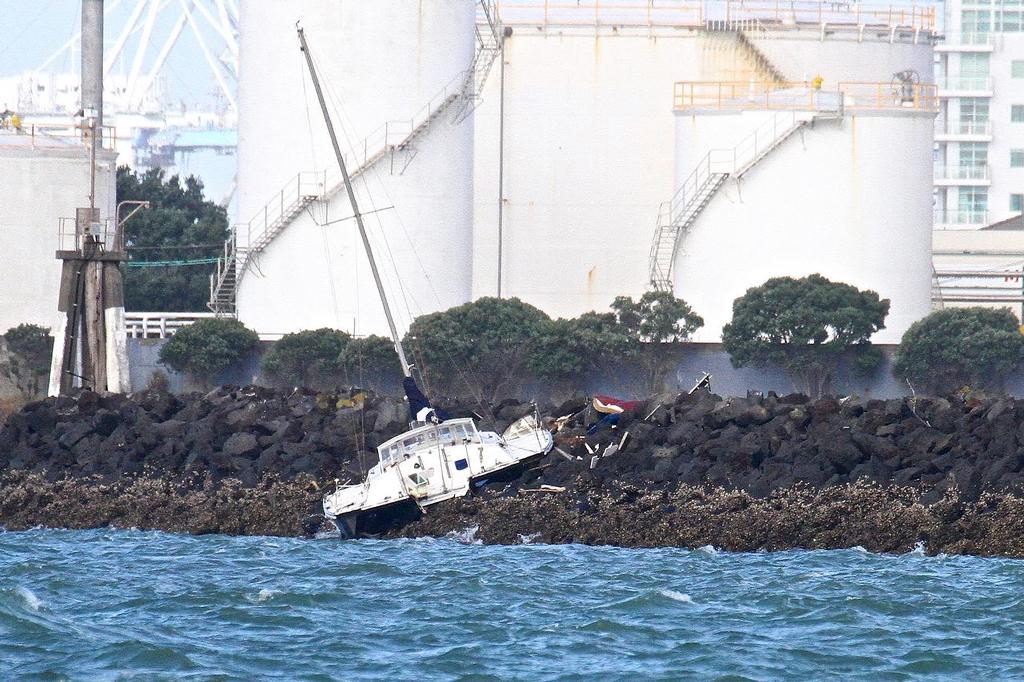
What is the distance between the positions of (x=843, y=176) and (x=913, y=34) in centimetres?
1230

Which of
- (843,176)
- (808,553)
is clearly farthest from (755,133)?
(808,553)

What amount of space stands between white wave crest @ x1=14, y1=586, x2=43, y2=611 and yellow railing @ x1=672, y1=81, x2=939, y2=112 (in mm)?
36527

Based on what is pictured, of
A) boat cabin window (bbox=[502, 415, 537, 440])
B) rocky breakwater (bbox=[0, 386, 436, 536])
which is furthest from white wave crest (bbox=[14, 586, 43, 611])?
boat cabin window (bbox=[502, 415, 537, 440])

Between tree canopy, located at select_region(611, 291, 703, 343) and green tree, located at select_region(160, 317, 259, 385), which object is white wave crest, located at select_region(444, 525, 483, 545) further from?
tree canopy, located at select_region(611, 291, 703, 343)

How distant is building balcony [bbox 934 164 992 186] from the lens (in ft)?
405

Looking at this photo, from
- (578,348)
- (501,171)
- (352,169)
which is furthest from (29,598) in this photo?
(501,171)

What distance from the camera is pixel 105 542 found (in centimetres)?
2838

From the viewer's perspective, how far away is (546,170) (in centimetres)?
6256

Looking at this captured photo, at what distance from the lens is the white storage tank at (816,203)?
55094mm

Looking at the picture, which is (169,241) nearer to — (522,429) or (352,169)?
(352,169)

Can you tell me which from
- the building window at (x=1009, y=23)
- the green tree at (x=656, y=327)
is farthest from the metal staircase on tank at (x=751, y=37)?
the building window at (x=1009, y=23)

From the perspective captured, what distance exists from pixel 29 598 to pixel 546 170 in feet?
135

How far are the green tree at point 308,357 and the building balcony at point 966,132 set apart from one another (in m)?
80.1

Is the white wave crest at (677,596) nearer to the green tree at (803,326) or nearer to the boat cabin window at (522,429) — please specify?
the boat cabin window at (522,429)
